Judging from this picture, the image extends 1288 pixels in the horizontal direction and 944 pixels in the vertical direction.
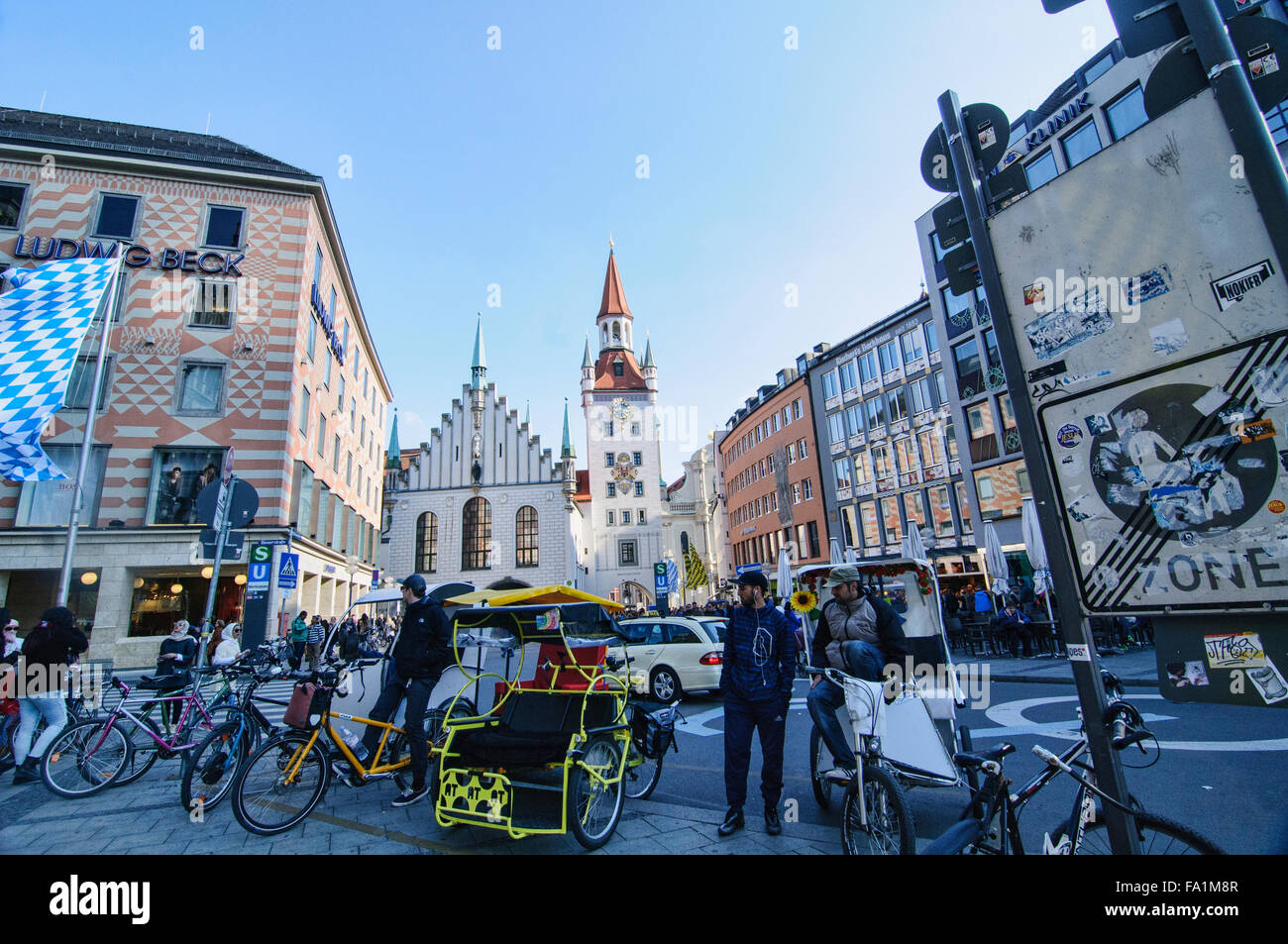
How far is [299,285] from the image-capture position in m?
23.2

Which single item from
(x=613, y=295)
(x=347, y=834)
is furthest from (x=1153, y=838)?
(x=613, y=295)

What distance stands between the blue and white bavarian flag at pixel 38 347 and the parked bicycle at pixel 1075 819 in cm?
1287

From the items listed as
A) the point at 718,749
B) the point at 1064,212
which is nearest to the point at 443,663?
the point at 718,749

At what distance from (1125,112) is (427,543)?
149 ft

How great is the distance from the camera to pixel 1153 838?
2.56m

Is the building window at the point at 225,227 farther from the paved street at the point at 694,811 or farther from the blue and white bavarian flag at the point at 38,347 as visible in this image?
the paved street at the point at 694,811

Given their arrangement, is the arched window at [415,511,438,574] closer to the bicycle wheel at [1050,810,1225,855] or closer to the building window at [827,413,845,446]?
the building window at [827,413,845,446]

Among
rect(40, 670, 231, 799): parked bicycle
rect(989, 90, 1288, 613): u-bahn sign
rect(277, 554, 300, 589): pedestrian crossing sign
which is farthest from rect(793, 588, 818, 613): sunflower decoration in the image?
rect(277, 554, 300, 589): pedestrian crossing sign

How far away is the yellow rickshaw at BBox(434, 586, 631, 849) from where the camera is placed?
13.3ft

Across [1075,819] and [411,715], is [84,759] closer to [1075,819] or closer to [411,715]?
[411,715]

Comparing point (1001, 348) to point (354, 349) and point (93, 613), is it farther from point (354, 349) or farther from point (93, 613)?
point (354, 349)

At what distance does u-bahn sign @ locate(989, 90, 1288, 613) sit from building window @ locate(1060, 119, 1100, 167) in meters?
24.0

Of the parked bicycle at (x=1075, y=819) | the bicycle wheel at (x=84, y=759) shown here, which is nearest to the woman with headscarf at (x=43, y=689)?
the bicycle wheel at (x=84, y=759)

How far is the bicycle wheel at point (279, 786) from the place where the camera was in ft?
14.8
